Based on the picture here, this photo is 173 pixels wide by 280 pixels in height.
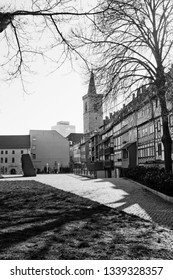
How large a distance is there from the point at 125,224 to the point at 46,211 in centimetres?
279

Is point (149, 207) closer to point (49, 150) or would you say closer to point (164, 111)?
point (164, 111)

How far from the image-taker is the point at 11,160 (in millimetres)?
102188

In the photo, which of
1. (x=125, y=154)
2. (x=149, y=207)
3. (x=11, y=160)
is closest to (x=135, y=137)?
(x=125, y=154)

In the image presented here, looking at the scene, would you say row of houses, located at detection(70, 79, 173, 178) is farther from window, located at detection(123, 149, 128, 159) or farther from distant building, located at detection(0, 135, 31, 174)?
distant building, located at detection(0, 135, 31, 174)

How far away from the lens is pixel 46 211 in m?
10.1

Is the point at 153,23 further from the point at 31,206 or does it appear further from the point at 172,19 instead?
the point at 31,206

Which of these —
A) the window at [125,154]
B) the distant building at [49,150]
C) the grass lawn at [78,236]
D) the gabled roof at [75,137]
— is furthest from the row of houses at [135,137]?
the gabled roof at [75,137]

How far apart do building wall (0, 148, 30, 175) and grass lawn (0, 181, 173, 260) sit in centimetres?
9212

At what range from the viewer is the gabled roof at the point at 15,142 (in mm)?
103500

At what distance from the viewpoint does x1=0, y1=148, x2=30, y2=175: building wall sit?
100250 mm

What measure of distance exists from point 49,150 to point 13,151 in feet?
40.9

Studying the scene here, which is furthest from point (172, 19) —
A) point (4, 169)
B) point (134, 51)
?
point (4, 169)
